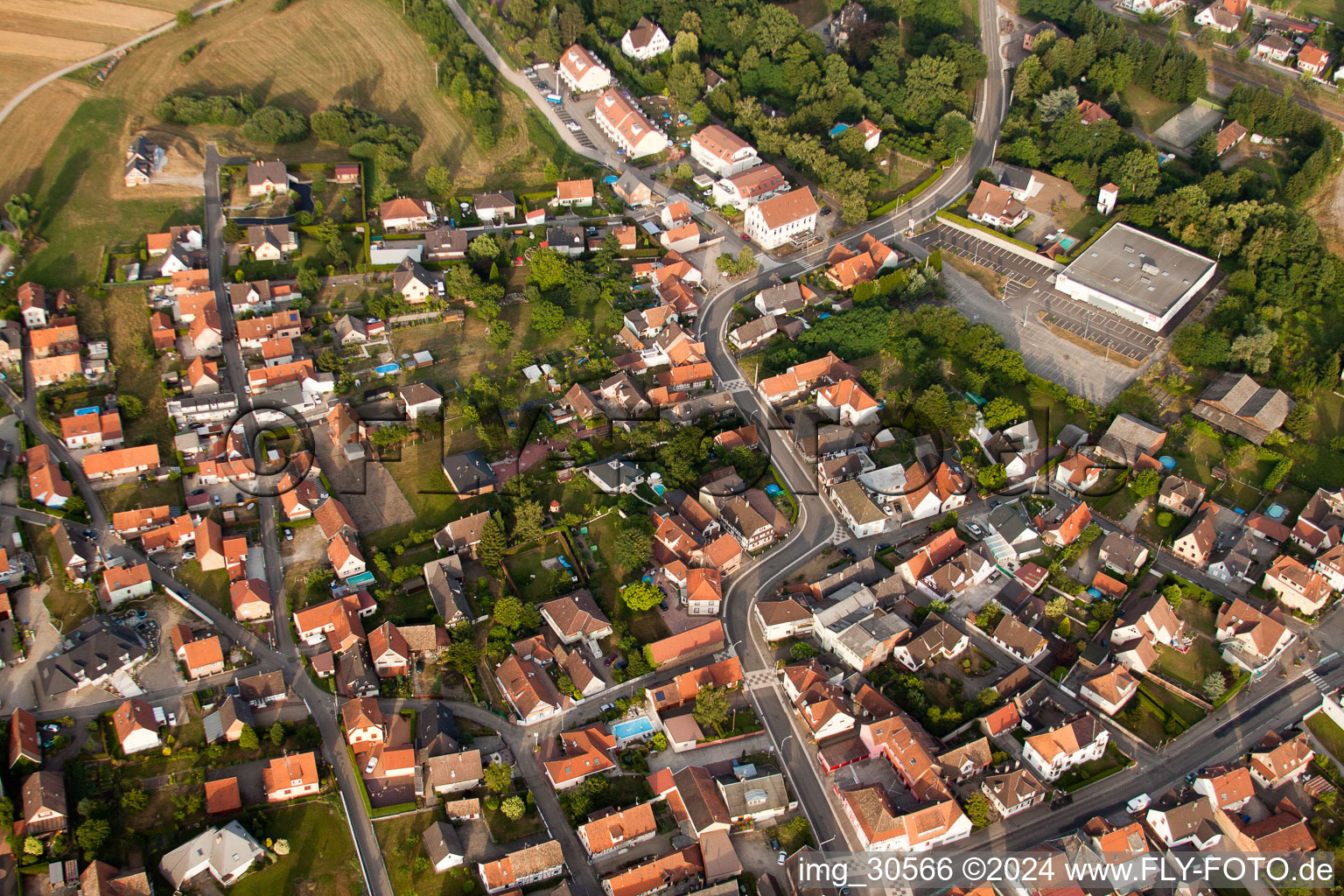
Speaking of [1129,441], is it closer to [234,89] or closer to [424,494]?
[424,494]

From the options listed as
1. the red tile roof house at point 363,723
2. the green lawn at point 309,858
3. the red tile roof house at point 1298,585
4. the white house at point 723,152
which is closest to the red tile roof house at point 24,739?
the green lawn at point 309,858

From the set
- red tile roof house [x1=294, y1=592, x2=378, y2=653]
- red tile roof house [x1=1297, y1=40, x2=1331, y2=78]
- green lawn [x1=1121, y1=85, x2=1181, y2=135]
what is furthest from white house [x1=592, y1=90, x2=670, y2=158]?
red tile roof house [x1=1297, y1=40, x2=1331, y2=78]

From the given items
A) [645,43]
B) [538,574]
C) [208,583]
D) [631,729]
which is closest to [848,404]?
[538,574]

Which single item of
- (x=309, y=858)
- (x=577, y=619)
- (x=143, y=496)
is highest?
(x=143, y=496)

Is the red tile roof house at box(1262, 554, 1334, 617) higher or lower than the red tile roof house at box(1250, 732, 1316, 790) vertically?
higher

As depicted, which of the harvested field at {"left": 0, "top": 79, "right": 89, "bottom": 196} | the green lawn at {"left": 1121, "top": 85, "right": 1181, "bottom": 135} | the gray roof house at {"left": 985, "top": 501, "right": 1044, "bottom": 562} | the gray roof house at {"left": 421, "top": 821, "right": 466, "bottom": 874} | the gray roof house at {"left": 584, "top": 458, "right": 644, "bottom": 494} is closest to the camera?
the gray roof house at {"left": 421, "top": 821, "right": 466, "bottom": 874}

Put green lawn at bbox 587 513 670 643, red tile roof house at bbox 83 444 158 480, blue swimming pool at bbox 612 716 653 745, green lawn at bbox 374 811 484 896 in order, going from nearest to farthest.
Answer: green lawn at bbox 374 811 484 896
blue swimming pool at bbox 612 716 653 745
green lawn at bbox 587 513 670 643
red tile roof house at bbox 83 444 158 480

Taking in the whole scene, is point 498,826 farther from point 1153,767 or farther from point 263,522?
point 1153,767

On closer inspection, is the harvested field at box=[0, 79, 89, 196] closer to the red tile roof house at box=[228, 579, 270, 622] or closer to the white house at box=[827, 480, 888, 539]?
the red tile roof house at box=[228, 579, 270, 622]
